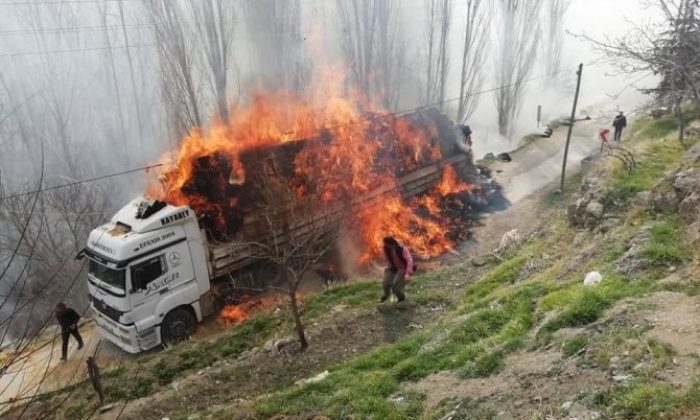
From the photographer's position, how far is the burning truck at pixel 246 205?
1048 centimetres

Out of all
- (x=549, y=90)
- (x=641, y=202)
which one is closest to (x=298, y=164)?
(x=641, y=202)

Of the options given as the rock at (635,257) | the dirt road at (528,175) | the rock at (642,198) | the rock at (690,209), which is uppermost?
the rock at (690,209)

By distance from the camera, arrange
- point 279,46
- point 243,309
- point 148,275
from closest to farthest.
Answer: point 148,275
point 243,309
point 279,46

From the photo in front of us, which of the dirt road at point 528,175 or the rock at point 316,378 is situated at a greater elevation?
the rock at point 316,378

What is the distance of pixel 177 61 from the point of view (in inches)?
801

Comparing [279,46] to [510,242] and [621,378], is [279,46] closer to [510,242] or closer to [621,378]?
[510,242]

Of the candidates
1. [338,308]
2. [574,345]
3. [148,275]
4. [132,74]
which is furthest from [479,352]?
[132,74]

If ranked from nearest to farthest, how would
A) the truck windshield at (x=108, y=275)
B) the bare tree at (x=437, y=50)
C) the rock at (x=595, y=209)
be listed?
the truck windshield at (x=108, y=275) < the rock at (x=595, y=209) < the bare tree at (x=437, y=50)

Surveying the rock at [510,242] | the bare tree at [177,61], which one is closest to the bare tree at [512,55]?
the rock at [510,242]

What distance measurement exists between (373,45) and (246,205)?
50.9 feet

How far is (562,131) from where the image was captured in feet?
96.3

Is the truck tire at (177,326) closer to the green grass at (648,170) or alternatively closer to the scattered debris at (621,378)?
the scattered debris at (621,378)

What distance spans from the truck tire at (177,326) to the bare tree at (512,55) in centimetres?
2389

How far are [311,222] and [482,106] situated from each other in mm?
22686
